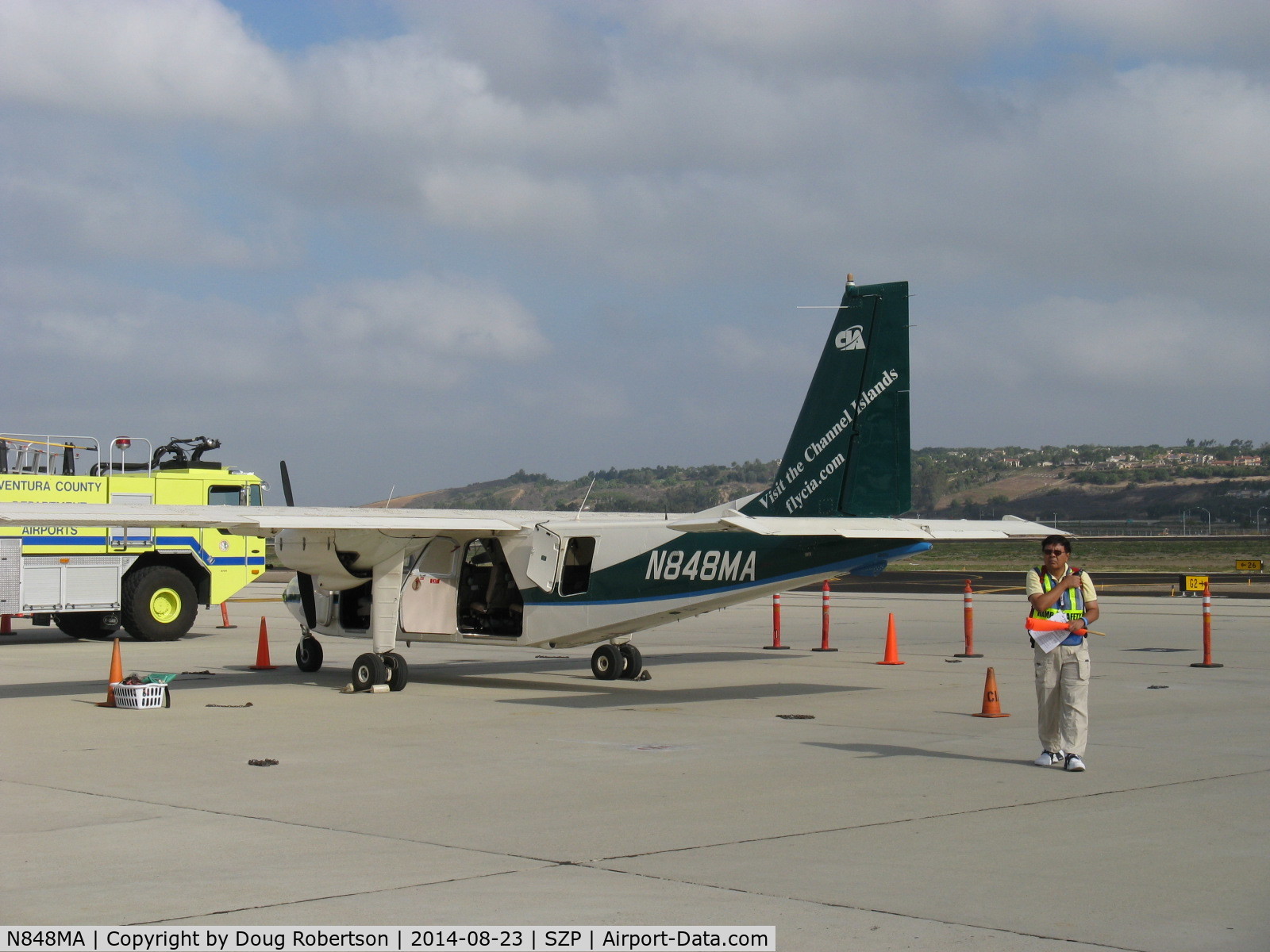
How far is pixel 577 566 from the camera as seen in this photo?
16.9m

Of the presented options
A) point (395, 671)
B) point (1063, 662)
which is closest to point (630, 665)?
point (395, 671)

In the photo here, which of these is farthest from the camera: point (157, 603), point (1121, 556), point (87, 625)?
point (1121, 556)

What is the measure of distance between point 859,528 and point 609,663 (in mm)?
4616

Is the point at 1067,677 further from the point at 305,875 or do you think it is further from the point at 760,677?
the point at 760,677

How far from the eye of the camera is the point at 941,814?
8.66 m

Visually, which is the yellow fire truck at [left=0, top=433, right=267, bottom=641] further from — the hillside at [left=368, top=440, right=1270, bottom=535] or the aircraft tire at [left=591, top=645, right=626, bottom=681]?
the hillside at [left=368, top=440, right=1270, bottom=535]

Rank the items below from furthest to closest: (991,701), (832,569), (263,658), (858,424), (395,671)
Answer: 1. (263,658)
2. (395,671)
3. (858,424)
4. (832,569)
5. (991,701)

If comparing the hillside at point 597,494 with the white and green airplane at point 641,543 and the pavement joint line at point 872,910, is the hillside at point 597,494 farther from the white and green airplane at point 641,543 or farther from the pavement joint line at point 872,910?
the pavement joint line at point 872,910

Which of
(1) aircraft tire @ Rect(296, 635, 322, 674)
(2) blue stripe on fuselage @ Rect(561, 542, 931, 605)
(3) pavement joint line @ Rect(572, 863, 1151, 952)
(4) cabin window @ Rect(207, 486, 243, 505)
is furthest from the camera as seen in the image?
(4) cabin window @ Rect(207, 486, 243, 505)

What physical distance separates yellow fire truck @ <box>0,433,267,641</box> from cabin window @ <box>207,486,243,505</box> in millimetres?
19

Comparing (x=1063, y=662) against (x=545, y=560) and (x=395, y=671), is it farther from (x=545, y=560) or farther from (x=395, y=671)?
(x=395, y=671)

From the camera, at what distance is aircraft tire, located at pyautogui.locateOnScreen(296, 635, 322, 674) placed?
1925 centimetres

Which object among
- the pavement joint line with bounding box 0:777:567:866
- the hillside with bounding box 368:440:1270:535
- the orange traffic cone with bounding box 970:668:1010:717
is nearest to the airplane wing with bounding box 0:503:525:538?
the pavement joint line with bounding box 0:777:567:866

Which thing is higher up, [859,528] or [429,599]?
[859,528]
